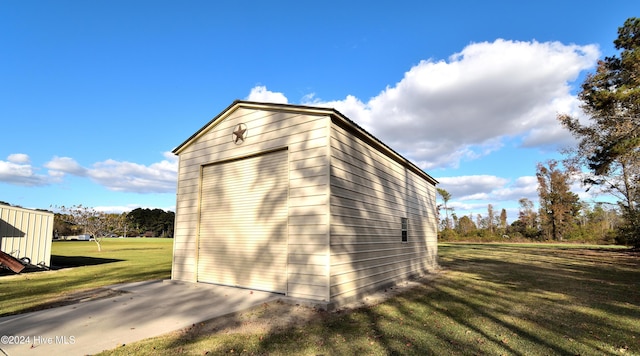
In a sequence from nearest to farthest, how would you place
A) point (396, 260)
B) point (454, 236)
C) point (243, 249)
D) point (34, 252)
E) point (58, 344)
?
point (58, 344), point (243, 249), point (396, 260), point (34, 252), point (454, 236)

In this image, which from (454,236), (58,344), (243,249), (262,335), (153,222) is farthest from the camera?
(153,222)

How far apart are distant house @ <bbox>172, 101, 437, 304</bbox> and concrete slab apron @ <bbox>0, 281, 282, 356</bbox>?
828 mm

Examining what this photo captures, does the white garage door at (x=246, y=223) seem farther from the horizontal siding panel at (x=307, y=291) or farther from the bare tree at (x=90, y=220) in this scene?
the bare tree at (x=90, y=220)

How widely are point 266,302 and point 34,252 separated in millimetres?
13135

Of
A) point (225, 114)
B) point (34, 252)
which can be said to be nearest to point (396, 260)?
point (225, 114)

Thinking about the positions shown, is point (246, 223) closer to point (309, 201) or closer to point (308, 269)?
point (309, 201)

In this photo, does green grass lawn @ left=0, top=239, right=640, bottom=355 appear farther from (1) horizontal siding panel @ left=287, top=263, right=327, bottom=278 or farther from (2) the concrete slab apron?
(1) horizontal siding panel @ left=287, top=263, right=327, bottom=278

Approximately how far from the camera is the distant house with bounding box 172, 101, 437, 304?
22.0 ft

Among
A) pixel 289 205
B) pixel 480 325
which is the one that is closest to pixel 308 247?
pixel 289 205

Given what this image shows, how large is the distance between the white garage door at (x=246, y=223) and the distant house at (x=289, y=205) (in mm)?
25

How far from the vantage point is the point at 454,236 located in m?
48.2

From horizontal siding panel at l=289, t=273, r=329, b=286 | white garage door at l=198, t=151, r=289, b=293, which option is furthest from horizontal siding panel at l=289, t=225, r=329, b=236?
horizontal siding panel at l=289, t=273, r=329, b=286

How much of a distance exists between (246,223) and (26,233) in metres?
11.7

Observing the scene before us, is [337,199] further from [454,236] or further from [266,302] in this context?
[454,236]
